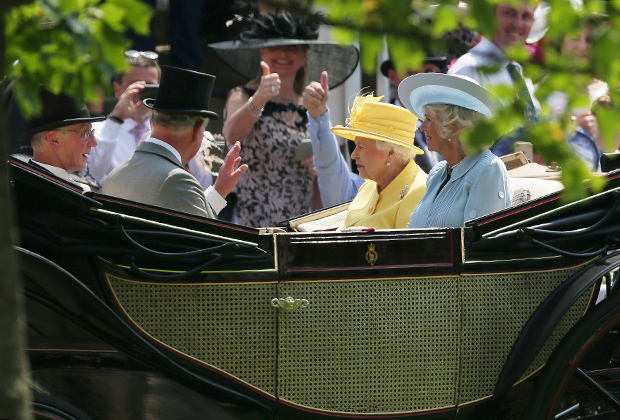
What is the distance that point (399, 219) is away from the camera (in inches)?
147

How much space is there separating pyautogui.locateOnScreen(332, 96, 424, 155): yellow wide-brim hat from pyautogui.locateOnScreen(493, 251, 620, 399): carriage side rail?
1258 millimetres

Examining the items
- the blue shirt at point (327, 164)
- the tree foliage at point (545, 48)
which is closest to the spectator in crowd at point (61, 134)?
the blue shirt at point (327, 164)

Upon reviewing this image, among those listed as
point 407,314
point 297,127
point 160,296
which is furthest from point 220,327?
point 297,127

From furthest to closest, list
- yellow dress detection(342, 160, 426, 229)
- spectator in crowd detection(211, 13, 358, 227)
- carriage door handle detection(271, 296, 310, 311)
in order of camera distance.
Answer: spectator in crowd detection(211, 13, 358, 227) → yellow dress detection(342, 160, 426, 229) → carriage door handle detection(271, 296, 310, 311)

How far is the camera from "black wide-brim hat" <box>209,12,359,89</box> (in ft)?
16.1

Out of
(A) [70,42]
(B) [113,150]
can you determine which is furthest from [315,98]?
(A) [70,42]

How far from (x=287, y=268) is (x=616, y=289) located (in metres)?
1.18

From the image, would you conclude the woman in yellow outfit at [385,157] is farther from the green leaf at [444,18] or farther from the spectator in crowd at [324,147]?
the green leaf at [444,18]

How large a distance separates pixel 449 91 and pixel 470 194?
0.46 meters

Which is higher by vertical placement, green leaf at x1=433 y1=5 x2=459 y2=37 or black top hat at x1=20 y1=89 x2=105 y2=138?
black top hat at x1=20 y1=89 x2=105 y2=138

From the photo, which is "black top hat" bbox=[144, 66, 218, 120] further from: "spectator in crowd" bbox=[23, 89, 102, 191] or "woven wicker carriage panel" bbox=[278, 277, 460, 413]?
"woven wicker carriage panel" bbox=[278, 277, 460, 413]

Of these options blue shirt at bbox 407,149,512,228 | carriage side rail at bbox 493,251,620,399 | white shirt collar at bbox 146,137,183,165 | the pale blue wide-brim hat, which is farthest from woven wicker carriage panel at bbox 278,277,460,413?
white shirt collar at bbox 146,137,183,165

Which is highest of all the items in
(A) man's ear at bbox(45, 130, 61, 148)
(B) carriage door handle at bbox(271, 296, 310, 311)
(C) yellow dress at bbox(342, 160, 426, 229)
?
(A) man's ear at bbox(45, 130, 61, 148)

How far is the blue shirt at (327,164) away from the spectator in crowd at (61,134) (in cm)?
133
